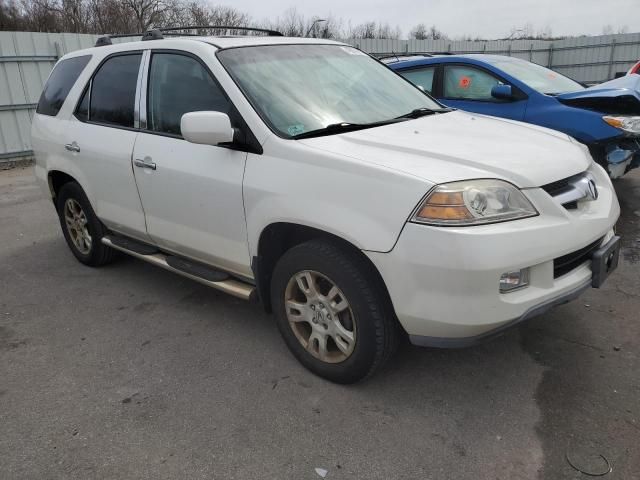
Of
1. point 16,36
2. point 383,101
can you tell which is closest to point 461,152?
point 383,101

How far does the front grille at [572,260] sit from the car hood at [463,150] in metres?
0.36

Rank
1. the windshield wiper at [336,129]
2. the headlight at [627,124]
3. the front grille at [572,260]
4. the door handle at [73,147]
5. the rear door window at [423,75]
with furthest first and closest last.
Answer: the rear door window at [423,75], the headlight at [627,124], the door handle at [73,147], the windshield wiper at [336,129], the front grille at [572,260]

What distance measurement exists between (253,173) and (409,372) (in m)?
1.39

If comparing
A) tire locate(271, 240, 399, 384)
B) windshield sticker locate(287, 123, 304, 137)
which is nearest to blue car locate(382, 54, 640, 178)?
→ windshield sticker locate(287, 123, 304, 137)

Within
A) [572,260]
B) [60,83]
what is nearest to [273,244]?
[572,260]

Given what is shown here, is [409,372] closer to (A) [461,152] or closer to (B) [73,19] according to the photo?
(A) [461,152]

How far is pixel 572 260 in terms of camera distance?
254 cm

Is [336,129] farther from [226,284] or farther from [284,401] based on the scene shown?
[284,401]

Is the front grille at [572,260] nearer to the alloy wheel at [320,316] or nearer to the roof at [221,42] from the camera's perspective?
the alloy wheel at [320,316]

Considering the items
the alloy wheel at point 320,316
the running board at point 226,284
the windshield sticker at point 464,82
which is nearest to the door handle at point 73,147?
the running board at point 226,284

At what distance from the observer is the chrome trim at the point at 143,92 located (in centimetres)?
363

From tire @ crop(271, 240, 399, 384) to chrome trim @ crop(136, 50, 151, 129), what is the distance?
155cm

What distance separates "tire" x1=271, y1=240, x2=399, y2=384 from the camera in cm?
254

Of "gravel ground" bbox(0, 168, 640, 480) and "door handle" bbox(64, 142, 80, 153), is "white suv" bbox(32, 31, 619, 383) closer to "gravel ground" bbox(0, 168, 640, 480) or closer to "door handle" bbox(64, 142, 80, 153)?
"door handle" bbox(64, 142, 80, 153)
